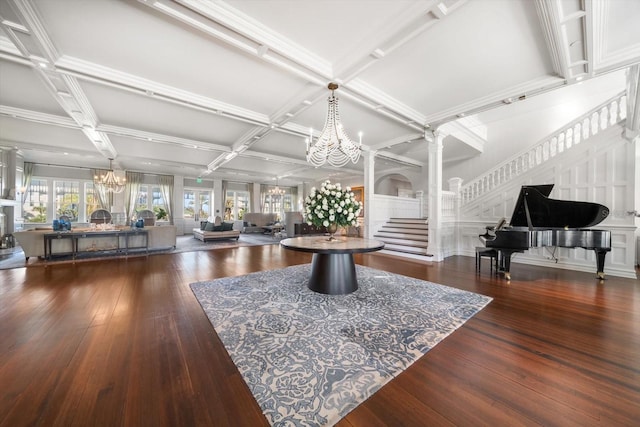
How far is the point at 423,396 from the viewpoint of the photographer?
4.66 feet

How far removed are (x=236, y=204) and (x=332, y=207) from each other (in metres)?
11.4

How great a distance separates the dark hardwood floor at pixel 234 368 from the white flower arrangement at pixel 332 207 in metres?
1.80

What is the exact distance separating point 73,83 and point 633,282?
30.6 feet

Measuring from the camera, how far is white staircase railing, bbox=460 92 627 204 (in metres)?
4.37

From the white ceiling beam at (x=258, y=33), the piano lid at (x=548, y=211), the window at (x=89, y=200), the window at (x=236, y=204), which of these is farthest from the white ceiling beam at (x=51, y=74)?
the window at (x=236, y=204)

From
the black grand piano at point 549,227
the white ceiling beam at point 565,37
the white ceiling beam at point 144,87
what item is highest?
the white ceiling beam at point 565,37

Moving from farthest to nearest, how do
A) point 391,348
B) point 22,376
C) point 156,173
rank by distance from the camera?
point 156,173
point 391,348
point 22,376

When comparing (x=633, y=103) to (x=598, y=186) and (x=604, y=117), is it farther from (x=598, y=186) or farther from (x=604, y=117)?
(x=598, y=186)

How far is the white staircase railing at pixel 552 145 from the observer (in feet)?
14.3

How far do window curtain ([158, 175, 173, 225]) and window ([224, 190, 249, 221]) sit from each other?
8.44 feet

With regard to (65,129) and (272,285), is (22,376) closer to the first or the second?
(272,285)

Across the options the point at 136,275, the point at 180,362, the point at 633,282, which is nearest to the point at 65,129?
the point at 136,275

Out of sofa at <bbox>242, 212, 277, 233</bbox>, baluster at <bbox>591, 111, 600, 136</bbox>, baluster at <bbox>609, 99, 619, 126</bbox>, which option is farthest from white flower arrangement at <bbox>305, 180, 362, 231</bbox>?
sofa at <bbox>242, 212, 277, 233</bbox>

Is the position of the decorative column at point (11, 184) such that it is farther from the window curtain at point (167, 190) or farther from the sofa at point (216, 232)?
the sofa at point (216, 232)
